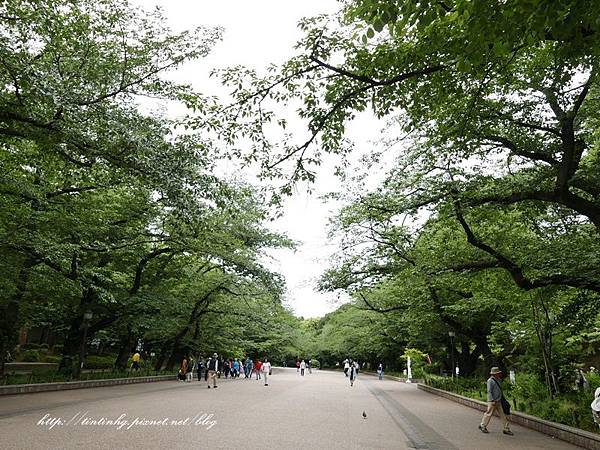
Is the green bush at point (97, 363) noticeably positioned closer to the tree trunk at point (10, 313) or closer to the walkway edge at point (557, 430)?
the tree trunk at point (10, 313)

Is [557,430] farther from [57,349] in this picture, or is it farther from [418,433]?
[57,349]

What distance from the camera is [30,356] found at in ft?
99.9

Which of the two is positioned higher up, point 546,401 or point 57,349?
point 57,349

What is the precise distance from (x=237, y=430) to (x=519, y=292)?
357 inches

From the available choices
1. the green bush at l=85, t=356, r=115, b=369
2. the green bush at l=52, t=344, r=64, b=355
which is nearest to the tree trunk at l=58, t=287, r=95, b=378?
the green bush at l=85, t=356, r=115, b=369

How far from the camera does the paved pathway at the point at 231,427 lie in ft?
23.6

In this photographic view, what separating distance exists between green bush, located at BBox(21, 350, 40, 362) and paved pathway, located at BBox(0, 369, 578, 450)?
20024mm

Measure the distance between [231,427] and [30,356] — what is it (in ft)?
90.9

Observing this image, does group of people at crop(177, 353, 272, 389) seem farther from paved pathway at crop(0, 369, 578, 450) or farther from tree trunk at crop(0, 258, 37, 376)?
paved pathway at crop(0, 369, 578, 450)

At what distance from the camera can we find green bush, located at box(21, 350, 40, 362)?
30.2m

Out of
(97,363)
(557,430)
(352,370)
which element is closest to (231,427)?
(557,430)

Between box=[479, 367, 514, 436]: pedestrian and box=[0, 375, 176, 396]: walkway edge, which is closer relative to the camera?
box=[479, 367, 514, 436]: pedestrian

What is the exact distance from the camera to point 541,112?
942cm

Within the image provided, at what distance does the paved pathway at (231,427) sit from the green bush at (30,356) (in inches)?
788
